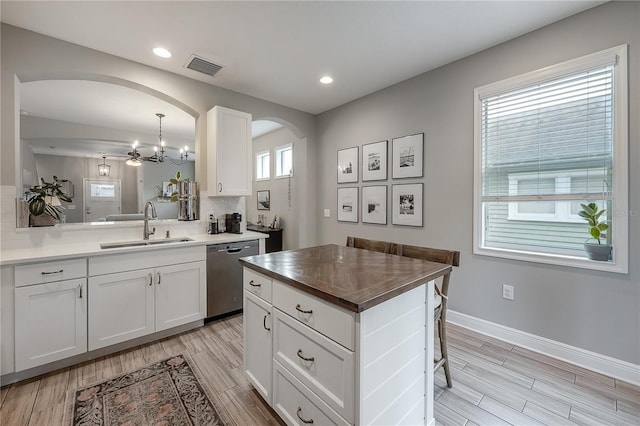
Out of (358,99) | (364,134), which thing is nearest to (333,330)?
(364,134)

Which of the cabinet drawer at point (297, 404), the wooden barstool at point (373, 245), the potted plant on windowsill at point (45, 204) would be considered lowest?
the cabinet drawer at point (297, 404)

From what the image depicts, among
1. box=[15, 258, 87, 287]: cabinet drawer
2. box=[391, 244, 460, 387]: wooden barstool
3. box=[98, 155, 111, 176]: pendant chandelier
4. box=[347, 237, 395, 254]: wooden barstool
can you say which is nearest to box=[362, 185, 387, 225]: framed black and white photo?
box=[347, 237, 395, 254]: wooden barstool

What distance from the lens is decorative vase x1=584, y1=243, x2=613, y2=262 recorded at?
6.25 ft

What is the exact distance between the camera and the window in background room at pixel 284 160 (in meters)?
5.21

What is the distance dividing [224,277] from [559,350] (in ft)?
10.3

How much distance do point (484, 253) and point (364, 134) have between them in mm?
2092

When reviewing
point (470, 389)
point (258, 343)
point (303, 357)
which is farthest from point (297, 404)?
point (470, 389)

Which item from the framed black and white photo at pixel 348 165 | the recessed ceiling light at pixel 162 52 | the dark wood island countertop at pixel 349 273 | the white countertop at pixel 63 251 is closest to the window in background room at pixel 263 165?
the framed black and white photo at pixel 348 165

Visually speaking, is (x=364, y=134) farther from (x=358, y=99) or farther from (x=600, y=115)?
(x=600, y=115)

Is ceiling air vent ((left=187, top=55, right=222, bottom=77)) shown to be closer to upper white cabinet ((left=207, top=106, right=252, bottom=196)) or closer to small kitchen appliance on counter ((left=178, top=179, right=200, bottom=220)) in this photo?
upper white cabinet ((left=207, top=106, right=252, bottom=196))

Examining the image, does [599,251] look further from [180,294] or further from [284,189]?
[284,189]

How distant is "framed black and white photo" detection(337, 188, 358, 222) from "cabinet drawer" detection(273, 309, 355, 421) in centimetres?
251

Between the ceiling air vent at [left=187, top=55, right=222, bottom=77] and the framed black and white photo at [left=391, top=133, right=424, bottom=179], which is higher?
the ceiling air vent at [left=187, top=55, right=222, bottom=77]

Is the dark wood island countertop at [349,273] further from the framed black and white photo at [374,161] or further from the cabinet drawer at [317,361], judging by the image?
the framed black and white photo at [374,161]
